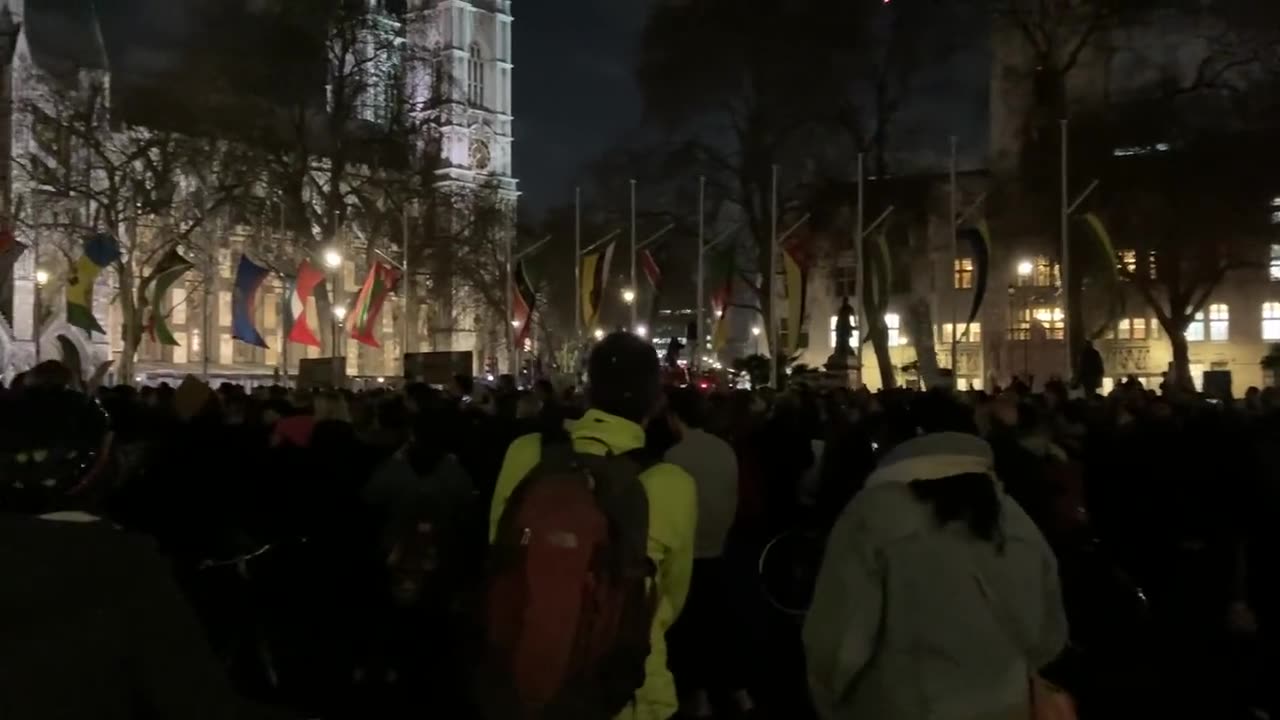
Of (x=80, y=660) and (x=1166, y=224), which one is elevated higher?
(x=1166, y=224)

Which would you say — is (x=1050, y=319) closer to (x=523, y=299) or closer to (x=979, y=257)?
(x=523, y=299)

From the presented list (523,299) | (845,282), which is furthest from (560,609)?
(845,282)

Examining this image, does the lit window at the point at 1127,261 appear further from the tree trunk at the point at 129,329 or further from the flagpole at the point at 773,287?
the tree trunk at the point at 129,329

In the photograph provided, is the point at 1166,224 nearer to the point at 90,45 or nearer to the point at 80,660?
the point at 80,660

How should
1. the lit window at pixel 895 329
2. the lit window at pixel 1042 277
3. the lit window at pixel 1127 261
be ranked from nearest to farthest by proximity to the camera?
the lit window at pixel 1127 261 → the lit window at pixel 1042 277 → the lit window at pixel 895 329

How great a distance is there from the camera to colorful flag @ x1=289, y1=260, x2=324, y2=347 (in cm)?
3253

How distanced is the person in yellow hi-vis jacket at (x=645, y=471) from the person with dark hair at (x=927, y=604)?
719 mm

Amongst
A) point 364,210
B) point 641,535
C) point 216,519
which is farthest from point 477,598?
point 364,210

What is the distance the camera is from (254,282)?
3541 centimetres

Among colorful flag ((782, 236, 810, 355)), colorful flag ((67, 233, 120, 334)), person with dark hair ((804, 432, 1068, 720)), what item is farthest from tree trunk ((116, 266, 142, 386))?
person with dark hair ((804, 432, 1068, 720))

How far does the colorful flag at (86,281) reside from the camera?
35500 mm

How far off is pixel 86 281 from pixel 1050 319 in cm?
3445

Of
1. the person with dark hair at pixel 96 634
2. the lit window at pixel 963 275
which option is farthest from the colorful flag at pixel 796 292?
the person with dark hair at pixel 96 634

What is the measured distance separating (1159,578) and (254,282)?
98.3 feet
